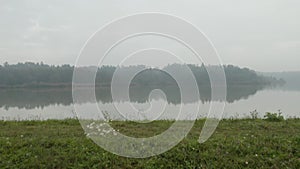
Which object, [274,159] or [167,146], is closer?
[274,159]

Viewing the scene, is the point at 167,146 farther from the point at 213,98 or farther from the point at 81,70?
the point at 81,70

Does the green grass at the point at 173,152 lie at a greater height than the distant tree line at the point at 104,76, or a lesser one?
lesser

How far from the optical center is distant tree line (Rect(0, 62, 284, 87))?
391cm

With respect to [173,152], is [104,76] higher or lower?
higher

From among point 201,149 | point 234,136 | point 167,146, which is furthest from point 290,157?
point 167,146

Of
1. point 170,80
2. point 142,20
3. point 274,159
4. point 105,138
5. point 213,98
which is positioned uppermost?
point 142,20

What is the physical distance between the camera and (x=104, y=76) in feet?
12.9

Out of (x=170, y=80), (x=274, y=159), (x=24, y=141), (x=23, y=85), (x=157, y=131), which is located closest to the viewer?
(x=274, y=159)

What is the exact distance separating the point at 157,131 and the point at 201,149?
1.21 meters

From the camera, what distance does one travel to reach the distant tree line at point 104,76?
12.8 feet

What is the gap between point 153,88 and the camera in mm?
5188

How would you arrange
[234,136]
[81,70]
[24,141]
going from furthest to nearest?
[234,136], [24,141], [81,70]

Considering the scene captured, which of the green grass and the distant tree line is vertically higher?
the distant tree line

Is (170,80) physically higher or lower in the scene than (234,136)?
higher
